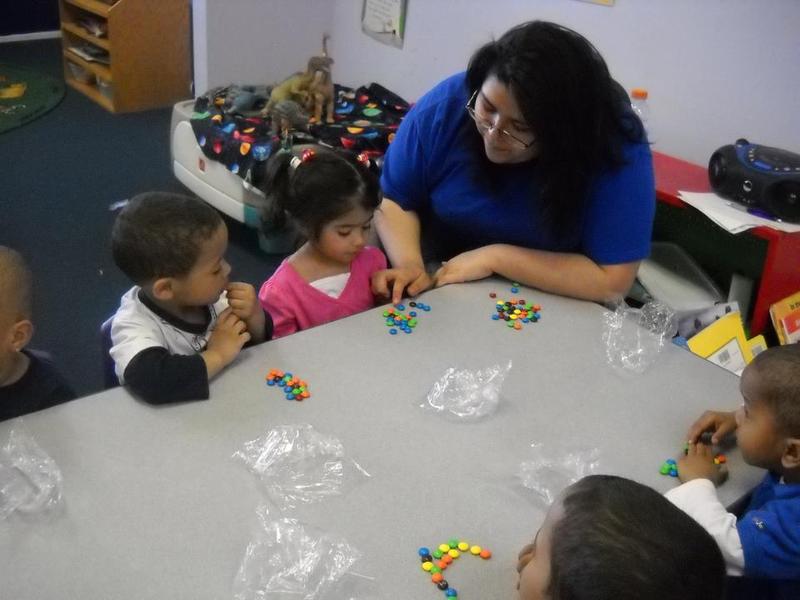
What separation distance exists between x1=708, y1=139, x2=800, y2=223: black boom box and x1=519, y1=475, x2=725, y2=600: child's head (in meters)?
1.49

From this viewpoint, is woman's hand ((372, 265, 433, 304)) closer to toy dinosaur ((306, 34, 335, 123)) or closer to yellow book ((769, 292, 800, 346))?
yellow book ((769, 292, 800, 346))

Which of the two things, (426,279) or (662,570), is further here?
(426,279)

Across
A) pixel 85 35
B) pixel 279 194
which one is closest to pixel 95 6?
pixel 85 35

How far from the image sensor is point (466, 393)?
1243 millimetres

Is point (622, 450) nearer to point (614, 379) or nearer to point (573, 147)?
point (614, 379)

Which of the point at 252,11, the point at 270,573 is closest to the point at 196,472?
the point at 270,573

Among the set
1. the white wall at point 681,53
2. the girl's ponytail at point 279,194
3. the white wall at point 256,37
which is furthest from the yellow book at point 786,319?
the white wall at point 256,37

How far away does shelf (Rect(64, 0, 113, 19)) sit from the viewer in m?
4.22

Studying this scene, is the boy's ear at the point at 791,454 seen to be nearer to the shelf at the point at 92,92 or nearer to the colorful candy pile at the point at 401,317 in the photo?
the colorful candy pile at the point at 401,317

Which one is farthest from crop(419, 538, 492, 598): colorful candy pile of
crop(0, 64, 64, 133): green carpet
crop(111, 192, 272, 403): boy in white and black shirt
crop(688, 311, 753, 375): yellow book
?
crop(0, 64, 64, 133): green carpet

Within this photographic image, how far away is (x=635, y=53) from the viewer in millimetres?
2643

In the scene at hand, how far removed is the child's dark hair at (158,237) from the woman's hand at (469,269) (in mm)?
523

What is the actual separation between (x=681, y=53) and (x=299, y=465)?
205cm

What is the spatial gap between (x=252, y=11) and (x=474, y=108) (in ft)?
8.88
